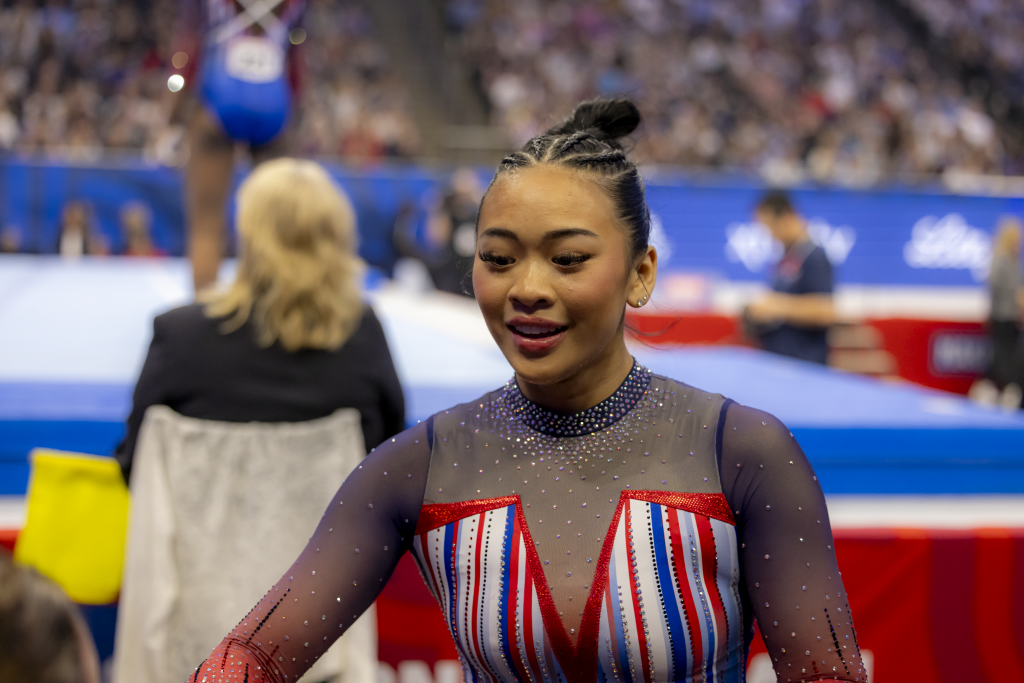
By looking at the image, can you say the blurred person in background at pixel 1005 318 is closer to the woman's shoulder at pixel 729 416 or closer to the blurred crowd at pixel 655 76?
the blurred crowd at pixel 655 76

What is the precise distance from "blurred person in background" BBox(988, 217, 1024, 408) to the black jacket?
547 centimetres

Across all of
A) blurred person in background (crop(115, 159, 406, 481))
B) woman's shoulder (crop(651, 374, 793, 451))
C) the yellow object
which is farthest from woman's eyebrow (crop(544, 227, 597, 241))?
the yellow object

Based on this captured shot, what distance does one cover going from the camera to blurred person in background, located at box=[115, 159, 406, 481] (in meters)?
1.73

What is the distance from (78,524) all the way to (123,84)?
10.1 meters

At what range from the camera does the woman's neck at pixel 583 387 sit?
3.41 ft

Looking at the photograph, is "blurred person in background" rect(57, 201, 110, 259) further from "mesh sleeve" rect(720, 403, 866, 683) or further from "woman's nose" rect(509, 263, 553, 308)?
A: "mesh sleeve" rect(720, 403, 866, 683)

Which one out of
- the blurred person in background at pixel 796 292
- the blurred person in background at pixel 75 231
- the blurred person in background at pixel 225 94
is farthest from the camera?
the blurred person in background at pixel 75 231

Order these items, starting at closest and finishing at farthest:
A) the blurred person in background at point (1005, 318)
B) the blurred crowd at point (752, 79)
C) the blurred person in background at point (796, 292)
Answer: the blurred person in background at point (796, 292) → the blurred person in background at point (1005, 318) → the blurred crowd at point (752, 79)

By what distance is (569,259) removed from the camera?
0.98 metres

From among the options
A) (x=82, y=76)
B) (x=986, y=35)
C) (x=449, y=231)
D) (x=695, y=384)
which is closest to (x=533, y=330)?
(x=695, y=384)

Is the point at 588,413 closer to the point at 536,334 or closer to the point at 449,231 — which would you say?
the point at 536,334

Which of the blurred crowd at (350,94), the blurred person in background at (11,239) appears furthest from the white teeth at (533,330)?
the blurred crowd at (350,94)

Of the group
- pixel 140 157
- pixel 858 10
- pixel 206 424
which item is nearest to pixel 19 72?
pixel 140 157

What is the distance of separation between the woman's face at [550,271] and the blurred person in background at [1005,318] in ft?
19.4
